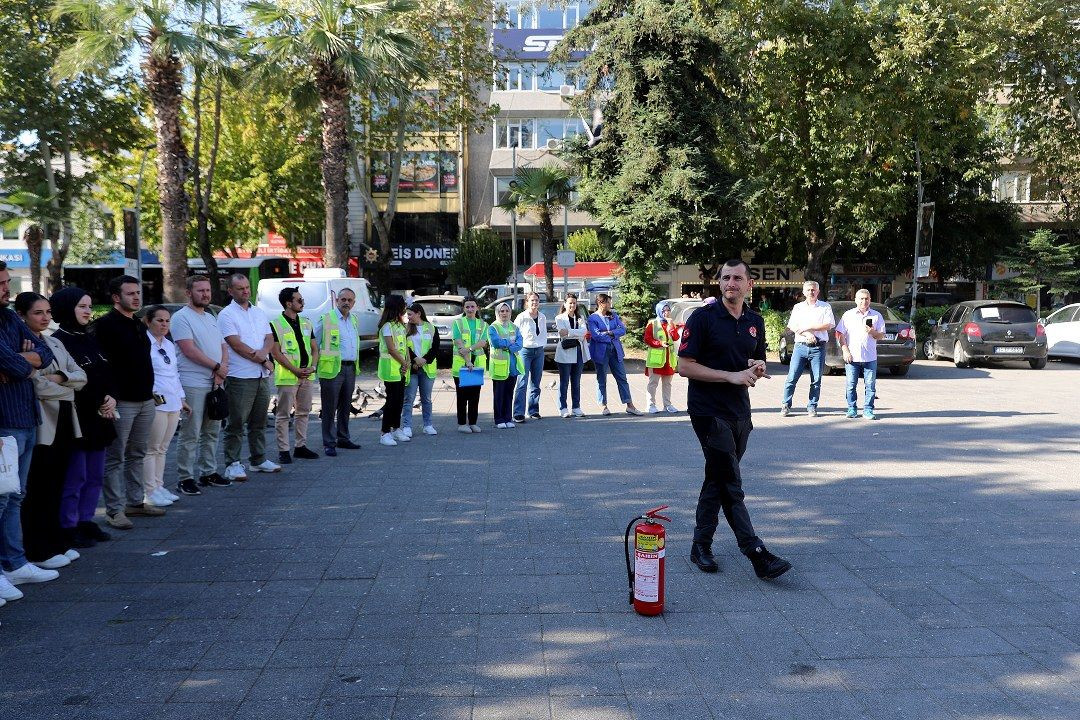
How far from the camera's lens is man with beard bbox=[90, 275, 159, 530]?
21.9 ft

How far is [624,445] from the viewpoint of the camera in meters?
10.4

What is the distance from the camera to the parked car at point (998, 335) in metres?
20.4

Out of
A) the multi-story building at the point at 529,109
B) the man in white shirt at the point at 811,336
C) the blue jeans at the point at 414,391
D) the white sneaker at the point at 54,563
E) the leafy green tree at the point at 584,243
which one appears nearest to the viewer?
the white sneaker at the point at 54,563

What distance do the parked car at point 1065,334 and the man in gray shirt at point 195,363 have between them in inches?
820

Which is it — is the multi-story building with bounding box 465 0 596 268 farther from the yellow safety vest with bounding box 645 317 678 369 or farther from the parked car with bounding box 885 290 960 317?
the yellow safety vest with bounding box 645 317 678 369

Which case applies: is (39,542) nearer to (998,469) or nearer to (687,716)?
(687,716)

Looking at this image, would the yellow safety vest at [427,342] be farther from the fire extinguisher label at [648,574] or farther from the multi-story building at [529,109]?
the multi-story building at [529,109]

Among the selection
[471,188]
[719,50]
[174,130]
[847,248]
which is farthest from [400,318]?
[471,188]

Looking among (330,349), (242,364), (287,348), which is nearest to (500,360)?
(330,349)

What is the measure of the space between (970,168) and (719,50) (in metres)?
18.0

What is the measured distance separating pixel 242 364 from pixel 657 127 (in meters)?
17.2

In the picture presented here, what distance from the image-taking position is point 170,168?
1948cm

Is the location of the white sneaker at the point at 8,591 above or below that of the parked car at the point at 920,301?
below

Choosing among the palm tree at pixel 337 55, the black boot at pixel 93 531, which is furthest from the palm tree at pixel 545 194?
the black boot at pixel 93 531
